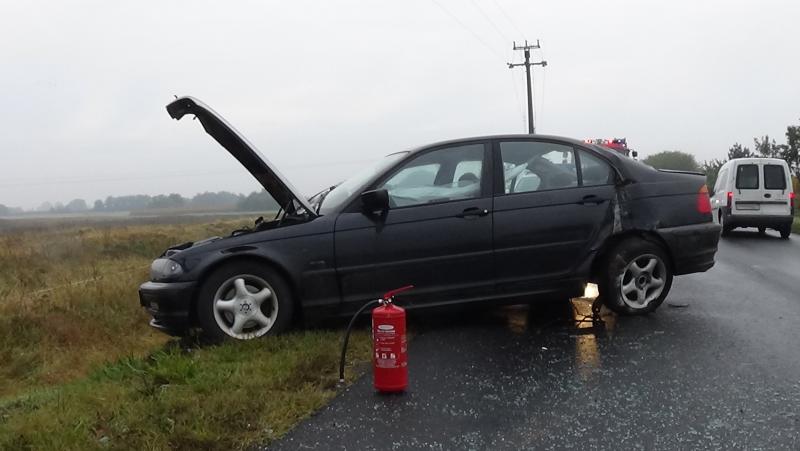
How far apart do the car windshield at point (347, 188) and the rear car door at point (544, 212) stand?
3.07 feet

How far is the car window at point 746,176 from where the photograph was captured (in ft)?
46.9

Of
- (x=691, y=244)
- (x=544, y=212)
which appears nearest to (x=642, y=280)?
(x=691, y=244)

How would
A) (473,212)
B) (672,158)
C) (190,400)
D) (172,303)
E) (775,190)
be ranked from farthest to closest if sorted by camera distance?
(672,158) < (775,190) < (473,212) < (172,303) < (190,400)

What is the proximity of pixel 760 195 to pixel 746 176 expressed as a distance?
512mm

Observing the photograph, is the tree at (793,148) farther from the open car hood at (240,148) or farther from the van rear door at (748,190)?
the open car hood at (240,148)

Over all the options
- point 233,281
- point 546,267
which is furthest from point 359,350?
point 546,267

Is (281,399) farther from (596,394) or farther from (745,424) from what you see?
(745,424)

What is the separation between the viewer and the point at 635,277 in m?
5.29

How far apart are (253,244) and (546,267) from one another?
233cm

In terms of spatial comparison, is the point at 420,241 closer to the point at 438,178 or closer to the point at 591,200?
the point at 438,178

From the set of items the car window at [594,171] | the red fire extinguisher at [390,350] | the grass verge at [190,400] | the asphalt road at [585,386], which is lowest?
the asphalt road at [585,386]

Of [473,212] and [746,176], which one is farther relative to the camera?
[746,176]

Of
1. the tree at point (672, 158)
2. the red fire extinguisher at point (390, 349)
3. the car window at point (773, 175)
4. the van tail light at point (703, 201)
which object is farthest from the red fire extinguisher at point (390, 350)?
the tree at point (672, 158)

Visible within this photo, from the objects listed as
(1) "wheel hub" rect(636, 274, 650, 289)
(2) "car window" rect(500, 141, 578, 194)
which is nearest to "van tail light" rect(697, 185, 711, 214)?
(1) "wheel hub" rect(636, 274, 650, 289)
